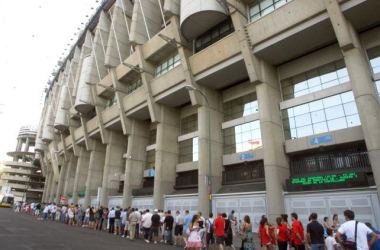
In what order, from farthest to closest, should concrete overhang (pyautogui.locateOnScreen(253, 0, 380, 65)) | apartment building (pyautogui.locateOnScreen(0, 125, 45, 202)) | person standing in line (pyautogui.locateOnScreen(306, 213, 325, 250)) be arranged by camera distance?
1. apartment building (pyautogui.locateOnScreen(0, 125, 45, 202))
2. concrete overhang (pyautogui.locateOnScreen(253, 0, 380, 65))
3. person standing in line (pyautogui.locateOnScreen(306, 213, 325, 250))

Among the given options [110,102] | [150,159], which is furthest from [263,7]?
[110,102]

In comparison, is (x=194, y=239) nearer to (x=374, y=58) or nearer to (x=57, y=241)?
(x=57, y=241)

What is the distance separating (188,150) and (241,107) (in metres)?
7.18

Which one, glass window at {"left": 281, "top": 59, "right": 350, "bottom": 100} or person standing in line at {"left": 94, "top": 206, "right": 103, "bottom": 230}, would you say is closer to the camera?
glass window at {"left": 281, "top": 59, "right": 350, "bottom": 100}

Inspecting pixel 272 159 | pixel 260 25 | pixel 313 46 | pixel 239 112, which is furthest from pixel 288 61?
pixel 272 159

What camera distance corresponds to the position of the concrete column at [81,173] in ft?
133

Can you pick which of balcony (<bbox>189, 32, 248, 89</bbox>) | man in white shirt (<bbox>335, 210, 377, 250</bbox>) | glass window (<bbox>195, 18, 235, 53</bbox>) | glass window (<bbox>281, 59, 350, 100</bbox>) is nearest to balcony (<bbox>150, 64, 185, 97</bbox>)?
balcony (<bbox>189, 32, 248, 89</bbox>)

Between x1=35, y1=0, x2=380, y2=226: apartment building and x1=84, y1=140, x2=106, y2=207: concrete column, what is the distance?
17.3ft

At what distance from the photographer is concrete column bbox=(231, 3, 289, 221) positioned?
16609mm

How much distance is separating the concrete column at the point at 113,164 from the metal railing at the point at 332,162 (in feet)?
76.0

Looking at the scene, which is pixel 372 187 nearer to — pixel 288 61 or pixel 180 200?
pixel 288 61

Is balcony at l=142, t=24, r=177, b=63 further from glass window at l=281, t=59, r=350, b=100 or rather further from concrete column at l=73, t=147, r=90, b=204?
concrete column at l=73, t=147, r=90, b=204

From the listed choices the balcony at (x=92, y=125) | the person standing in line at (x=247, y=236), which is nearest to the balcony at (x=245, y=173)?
the person standing in line at (x=247, y=236)

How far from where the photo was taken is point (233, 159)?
72.2 feet
